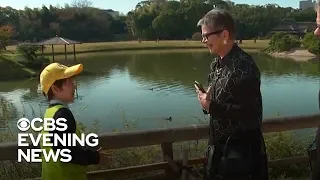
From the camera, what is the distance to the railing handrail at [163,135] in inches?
112

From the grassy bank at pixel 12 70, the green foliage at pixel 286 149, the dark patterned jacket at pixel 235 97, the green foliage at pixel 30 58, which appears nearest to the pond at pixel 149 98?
the grassy bank at pixel 12 70

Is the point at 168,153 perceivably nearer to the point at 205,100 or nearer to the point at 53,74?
the point at 205,100

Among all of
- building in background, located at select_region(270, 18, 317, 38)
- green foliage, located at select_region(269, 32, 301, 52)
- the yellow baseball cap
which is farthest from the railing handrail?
building in background, located at select_region(270, 18, 317, 38)

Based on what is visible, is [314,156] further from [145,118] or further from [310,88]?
[310,88]

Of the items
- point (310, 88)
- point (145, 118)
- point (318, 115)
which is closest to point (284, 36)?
point (310, 88)

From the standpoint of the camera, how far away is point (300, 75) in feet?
86.3

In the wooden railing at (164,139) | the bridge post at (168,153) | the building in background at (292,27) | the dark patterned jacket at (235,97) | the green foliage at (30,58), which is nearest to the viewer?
the dark patterned jacket at (235,97)

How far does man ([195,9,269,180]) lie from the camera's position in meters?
2.17

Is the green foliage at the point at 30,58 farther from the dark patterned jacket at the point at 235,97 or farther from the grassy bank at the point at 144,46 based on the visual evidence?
the dark patterned jacket at the point at 235,97

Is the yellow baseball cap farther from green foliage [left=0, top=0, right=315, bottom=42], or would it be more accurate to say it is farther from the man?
green foliage [left=0, top=0, right=315, bottom=42]

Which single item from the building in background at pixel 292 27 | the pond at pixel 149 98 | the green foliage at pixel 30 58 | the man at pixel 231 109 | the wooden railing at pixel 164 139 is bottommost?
the pond at pixel 149 98

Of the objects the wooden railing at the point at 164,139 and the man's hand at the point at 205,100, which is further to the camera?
the wooden railing at the point at 164,139

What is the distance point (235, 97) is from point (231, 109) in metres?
0.07

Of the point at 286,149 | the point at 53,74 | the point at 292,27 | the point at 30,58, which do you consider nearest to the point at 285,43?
the point at 292,27
